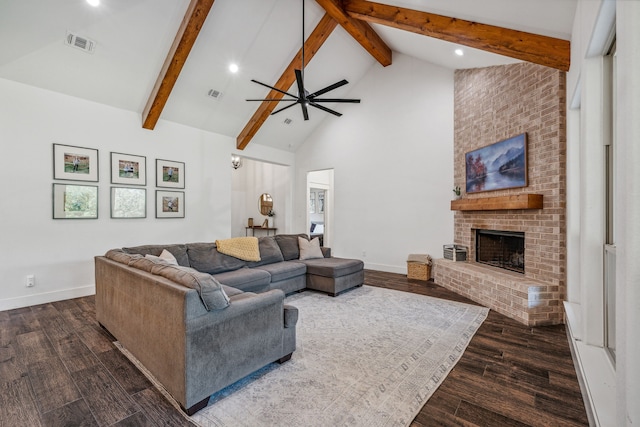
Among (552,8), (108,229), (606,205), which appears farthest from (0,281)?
(552,8)

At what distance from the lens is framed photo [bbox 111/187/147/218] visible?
469 centimetres

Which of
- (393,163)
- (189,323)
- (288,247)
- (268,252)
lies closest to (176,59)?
(268,252)

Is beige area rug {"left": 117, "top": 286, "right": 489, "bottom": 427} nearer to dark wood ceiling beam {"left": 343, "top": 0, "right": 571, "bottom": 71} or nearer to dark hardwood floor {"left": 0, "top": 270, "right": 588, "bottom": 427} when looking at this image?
dark hardwood floor {"left": 0, "top": 270, "right": 588, "bottom": 427}

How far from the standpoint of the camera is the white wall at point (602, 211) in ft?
3.56

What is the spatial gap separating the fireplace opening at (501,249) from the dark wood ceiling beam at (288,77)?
413 cm

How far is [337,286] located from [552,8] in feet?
12.7

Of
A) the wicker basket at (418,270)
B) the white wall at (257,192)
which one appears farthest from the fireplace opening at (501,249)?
the white wall at (257,192)

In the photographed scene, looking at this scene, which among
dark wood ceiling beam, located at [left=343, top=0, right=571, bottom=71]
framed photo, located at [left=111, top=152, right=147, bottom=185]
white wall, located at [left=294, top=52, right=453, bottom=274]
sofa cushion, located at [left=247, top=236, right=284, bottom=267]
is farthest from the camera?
white wall, located at [left=294, top=52, right=453, bottom=274]

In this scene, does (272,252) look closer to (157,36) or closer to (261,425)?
(261,425)

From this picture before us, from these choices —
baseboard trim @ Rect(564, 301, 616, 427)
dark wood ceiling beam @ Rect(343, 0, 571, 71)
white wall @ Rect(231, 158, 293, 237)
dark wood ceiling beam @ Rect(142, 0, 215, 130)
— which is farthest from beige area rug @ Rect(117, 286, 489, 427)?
white wall @ Rect(231, 158, 293, 237)

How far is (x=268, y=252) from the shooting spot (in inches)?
177

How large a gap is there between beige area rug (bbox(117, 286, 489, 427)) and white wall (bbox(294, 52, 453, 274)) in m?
2.32

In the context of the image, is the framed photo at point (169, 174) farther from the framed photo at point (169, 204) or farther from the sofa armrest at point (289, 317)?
the sofa armrest at point (289, 317)

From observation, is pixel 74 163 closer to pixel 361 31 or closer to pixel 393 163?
pixel 361 31
